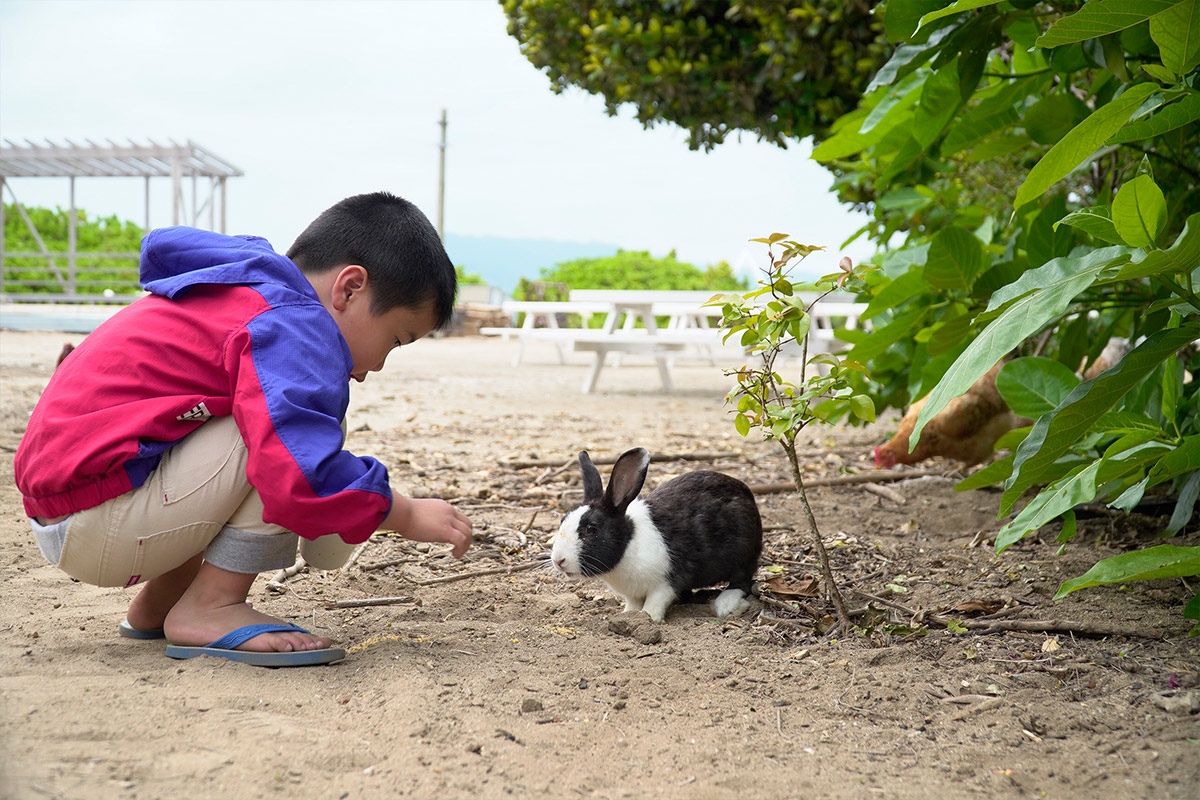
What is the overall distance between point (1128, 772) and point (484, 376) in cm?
970

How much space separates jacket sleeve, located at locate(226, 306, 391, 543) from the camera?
6.24ft

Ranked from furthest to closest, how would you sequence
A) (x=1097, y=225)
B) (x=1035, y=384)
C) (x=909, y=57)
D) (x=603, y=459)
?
(x=603, y=459)
(x=1035, y=384)
(x=909, y=57)
(x=1097, y=225)

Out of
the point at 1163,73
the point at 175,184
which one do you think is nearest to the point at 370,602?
the point at 1163,73

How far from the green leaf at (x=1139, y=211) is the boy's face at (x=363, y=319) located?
1.57 meters

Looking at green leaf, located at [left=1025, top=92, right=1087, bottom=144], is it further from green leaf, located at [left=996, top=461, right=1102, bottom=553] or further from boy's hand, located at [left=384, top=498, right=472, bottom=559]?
boy's hand, located at [left=384, top=498, right=472, bottom=559]

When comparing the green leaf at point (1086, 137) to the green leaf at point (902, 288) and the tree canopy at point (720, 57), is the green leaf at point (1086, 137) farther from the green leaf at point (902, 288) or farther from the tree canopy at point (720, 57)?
the tree canopy at point (720, 57)

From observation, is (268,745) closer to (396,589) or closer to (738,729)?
(738,729)

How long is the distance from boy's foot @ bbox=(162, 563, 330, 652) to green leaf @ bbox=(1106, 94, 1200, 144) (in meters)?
2.07

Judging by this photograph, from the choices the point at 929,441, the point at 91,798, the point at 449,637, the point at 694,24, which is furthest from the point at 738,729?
the point at 694,24

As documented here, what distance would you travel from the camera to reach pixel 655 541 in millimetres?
2693

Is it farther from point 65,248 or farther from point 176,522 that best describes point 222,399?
point 65,248

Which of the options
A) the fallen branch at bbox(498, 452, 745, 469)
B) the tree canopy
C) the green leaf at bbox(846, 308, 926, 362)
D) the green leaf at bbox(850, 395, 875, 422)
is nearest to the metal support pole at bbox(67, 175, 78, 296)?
the tree canopy

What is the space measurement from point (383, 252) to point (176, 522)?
808 millimetres

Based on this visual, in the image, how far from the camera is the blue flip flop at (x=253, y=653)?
2.06 meters
